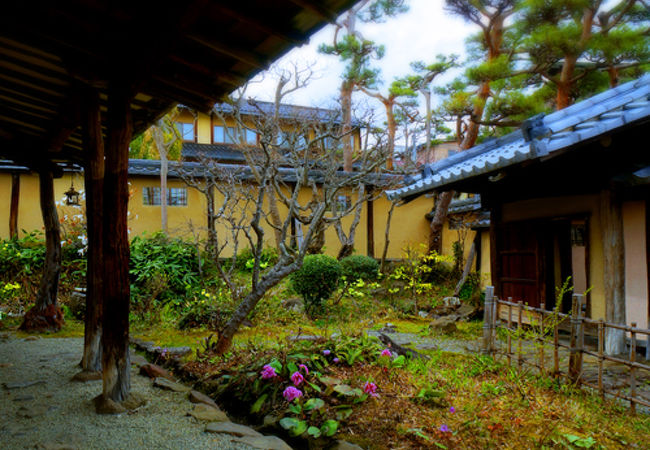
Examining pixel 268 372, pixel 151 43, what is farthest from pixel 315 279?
pixel 151 43

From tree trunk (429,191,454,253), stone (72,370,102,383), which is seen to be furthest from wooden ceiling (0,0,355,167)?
tree trunk (429,191,454,253)

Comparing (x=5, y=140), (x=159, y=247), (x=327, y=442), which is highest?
(x=5, y=140)

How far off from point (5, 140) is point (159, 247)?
14.3 feet

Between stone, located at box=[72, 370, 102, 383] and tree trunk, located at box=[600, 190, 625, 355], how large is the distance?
18.8 ft

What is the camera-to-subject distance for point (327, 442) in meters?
2.96

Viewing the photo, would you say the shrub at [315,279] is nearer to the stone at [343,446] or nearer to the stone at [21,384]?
the stone at [21,384]

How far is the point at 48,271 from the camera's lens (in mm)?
6570

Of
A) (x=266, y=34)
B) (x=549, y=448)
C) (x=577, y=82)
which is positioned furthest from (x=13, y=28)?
(x=577, y=82)

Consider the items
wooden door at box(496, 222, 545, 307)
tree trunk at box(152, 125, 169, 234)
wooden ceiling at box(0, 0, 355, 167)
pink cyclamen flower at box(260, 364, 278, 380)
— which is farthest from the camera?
tree trunk at box(152, 125, 169, 234)

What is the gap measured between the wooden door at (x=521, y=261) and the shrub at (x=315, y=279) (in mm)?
2959

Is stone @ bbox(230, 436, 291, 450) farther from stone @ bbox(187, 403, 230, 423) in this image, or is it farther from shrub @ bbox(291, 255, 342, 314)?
shrub @ bbox(291, 255, 342, 314)

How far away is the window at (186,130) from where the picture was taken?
18016mm

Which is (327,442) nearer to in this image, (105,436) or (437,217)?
(105,436)

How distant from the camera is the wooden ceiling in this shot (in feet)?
8.78
